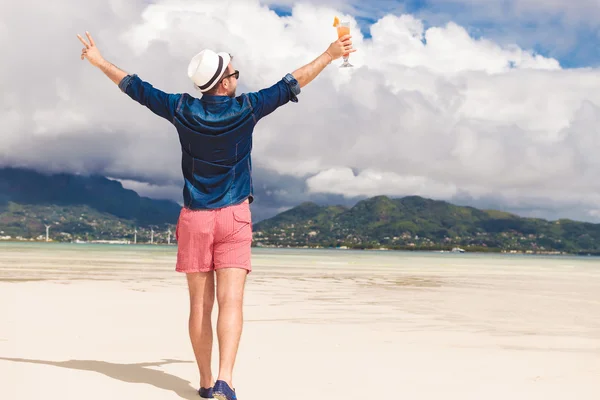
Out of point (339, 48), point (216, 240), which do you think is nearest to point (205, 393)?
point (216, 240)

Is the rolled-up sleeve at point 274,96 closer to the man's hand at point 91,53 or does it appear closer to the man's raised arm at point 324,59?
the man's raised arm at point 324,59

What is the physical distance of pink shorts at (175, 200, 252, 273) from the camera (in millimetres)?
4340

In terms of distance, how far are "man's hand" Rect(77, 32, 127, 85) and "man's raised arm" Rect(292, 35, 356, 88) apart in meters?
1.29

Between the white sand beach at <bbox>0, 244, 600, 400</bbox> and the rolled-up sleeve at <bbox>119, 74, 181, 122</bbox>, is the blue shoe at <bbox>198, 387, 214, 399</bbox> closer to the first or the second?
the white sand beach at <bbox>0, 244, 600, 400</bbox>

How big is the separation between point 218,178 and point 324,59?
1132mm

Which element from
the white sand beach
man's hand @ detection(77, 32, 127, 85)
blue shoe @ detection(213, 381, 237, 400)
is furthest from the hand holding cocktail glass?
the white sand beach

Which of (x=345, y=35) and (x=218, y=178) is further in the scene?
(x=345, y=35)

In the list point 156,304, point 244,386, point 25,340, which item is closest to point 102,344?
point 25,340

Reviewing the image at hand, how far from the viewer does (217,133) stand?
4367 mm

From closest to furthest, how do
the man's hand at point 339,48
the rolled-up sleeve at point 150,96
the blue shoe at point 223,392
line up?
the blue shoe at point 223,392 → the rolled-up sleeve at point 150,96 → the man's hand at point 339,48

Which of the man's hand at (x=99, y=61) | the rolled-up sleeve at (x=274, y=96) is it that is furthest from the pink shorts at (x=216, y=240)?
the man's hand at (x=99, y=61)

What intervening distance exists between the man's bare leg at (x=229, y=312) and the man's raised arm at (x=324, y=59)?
4.60 ft

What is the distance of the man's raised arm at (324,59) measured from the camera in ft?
14.7

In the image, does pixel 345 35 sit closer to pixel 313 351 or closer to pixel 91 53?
pixel 91 53
